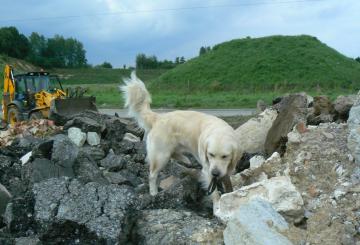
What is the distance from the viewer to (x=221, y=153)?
6.10 metres

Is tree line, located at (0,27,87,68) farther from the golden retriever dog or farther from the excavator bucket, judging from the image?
the golden retriever dog

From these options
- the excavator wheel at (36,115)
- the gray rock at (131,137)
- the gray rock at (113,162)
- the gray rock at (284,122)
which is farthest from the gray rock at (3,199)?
the excavator wheel at (36,115)

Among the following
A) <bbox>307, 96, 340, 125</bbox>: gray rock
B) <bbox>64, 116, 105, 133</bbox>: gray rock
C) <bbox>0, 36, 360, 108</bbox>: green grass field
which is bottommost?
<bbox>0, 36, 360, 108</bbox>: green grass field

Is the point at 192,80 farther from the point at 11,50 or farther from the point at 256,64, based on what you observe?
the point at 11,50

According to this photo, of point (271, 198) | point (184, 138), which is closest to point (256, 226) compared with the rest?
point (271, 198)

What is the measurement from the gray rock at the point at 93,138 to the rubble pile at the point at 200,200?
2.31 metres

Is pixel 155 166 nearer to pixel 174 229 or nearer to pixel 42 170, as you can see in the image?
pixel 42 170

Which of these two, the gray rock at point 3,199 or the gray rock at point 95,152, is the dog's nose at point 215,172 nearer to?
the gray rock at point 3,199

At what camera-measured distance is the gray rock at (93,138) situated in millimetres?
10695

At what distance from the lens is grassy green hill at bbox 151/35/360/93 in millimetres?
46312

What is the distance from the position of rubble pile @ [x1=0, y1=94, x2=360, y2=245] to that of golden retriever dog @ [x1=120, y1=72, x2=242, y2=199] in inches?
11.8

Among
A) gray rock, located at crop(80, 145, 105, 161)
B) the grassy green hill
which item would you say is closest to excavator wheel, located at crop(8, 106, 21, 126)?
gray rock, located at crop(80, 145, 105, 161)

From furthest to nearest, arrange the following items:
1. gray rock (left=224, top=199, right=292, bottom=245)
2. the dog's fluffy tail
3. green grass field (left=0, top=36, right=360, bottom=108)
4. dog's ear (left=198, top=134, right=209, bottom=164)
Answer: green grass field (left=0, top=36, right=360, bottom=108) → the dog's fluffy tail → dog's ear (left=198, top=134, right=209, bottom=164) → gray rock (left=224, top=199, right=292, bottom=245)

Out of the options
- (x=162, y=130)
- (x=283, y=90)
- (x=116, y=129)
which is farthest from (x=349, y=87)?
(x=162, y=130)
